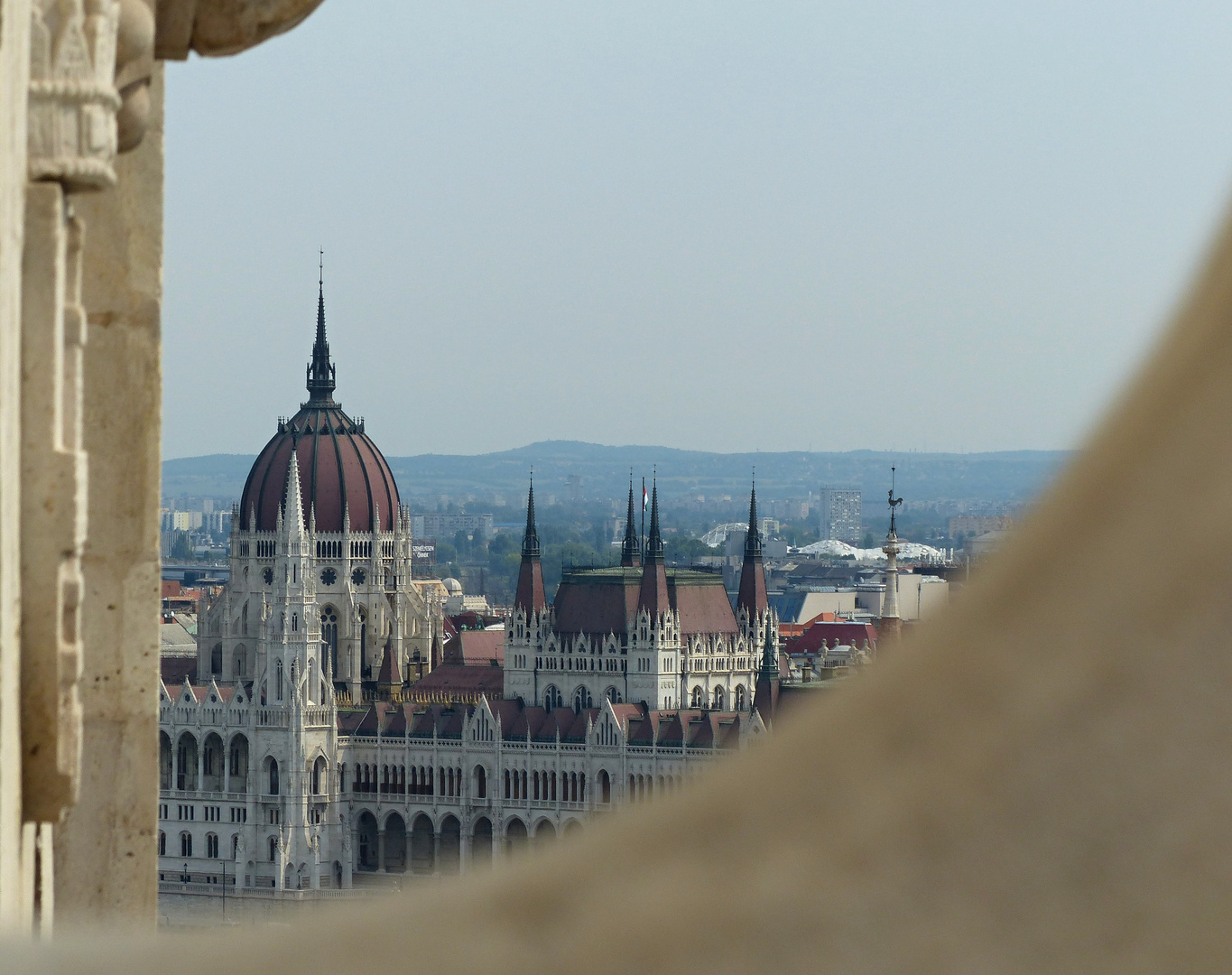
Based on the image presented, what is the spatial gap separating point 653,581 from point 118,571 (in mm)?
62690

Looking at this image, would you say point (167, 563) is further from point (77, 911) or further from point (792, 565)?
point (77, 911)

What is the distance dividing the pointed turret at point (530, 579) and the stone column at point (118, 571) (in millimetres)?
62949

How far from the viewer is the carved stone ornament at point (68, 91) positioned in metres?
2.68

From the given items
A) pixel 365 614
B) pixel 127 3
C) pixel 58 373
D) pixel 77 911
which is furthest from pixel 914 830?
pixel 365 614

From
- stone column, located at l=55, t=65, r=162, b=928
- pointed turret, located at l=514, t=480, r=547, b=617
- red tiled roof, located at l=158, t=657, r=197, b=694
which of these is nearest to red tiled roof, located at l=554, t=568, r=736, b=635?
pointed turret, located at l=514, t=480, r=547, b=617

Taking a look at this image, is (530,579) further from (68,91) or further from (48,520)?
(68,91)

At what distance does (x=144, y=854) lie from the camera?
411 cm

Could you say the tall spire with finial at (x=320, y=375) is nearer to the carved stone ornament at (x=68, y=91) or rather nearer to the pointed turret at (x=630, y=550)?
the pointed turret at (x=630, y=550)

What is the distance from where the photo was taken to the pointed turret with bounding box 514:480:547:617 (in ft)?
221

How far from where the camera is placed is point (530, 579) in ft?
224

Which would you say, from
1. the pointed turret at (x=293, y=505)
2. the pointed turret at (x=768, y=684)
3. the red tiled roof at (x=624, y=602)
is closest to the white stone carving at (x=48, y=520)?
the pointed turret at (x=768, y=684)

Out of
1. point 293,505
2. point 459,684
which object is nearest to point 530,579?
point 459,684

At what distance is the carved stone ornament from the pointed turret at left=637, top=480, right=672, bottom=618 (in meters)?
63.0

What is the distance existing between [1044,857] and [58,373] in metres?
2.48
